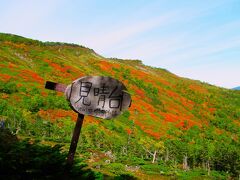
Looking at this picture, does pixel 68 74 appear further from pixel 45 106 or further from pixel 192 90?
pixel 192 90

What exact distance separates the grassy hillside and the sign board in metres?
11.7

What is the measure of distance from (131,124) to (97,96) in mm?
49985

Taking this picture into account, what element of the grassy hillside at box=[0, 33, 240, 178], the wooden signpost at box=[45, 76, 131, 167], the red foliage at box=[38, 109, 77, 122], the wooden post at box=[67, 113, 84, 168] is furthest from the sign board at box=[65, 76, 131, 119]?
the red foliage at box=[38, 109, 77, 122]

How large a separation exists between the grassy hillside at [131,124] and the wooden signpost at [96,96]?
11.7m

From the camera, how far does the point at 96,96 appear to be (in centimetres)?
835

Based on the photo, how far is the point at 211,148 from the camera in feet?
171

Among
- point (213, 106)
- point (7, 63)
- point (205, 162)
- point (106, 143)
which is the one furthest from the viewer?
point (213, 106)

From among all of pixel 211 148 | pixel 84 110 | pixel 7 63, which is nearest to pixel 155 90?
pixel 211 148

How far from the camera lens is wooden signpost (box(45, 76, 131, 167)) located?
830cm

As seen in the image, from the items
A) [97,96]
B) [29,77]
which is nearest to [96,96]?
[97,96]

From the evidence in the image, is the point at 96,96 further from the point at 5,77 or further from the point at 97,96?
the point at 5,77

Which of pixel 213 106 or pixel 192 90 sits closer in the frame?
pixel 213 106

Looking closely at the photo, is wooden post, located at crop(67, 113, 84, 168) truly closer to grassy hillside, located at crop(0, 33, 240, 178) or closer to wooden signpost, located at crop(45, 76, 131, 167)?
wooden signpost, located at crop(45, 76, 131, 167)

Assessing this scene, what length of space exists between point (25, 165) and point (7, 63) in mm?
60887
